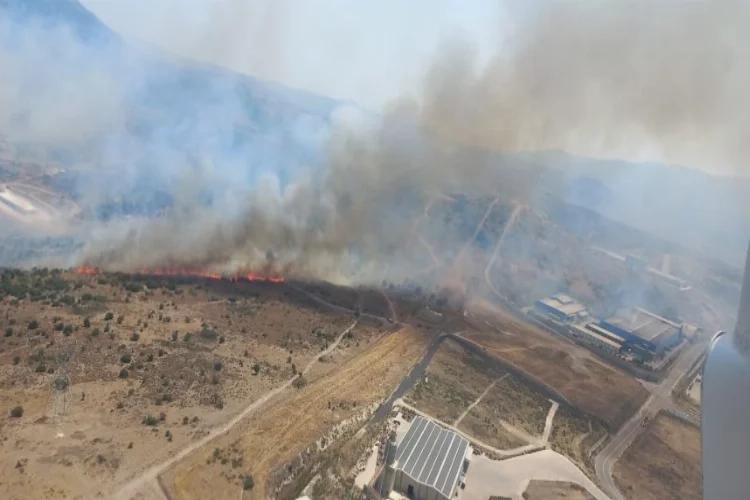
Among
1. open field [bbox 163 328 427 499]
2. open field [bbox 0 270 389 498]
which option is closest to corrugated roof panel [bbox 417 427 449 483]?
open field [bbox 163 328 427 499]

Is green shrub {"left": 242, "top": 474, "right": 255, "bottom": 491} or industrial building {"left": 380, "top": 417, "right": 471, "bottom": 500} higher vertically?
industrial building {"left": 380, "top": 417, "right": 471, "bottom": 500}

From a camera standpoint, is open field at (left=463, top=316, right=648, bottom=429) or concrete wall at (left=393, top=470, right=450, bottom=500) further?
open field at (left=463, top=316, right=648, bottom=429)

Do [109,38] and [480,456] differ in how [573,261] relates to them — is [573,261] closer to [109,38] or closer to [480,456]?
[480,456]

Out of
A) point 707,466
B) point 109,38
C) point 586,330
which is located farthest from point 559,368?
point 109,38

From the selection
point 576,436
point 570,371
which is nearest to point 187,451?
point 576,436

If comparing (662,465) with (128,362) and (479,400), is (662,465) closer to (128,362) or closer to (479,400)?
(479,400)

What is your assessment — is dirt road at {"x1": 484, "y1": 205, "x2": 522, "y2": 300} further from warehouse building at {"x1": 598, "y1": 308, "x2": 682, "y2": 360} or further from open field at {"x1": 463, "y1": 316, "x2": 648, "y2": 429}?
warehouse building at {"x1": 598, "y1": 308, "x2": 682, "y2": 360}

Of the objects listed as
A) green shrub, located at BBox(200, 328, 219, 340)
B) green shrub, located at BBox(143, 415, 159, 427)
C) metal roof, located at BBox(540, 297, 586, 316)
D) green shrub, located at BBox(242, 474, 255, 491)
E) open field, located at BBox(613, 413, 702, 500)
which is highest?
metal roof, located at BBox(540, 297, 586, 316)

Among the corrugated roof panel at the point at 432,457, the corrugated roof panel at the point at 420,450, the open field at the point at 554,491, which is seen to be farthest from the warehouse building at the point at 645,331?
the corrugated roof panel at the point at 420,450
